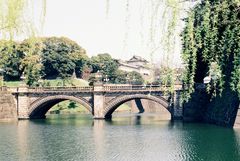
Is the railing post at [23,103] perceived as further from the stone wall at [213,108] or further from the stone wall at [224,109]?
the stone wall at [224,109]

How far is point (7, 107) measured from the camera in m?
72.0

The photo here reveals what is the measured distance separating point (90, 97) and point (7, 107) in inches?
579

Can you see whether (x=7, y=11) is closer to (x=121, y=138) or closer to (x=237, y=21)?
(x=237, y=21)

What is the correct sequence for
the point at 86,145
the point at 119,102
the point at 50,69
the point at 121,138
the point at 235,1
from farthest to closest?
the point at 50,69 < the point at 119,102 < the point at 121,138 < the point at 86,145 < the point at 235,1

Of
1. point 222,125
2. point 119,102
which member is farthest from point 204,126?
point 119,102

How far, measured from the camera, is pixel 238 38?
440 inches

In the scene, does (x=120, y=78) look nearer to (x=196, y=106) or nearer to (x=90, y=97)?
(x=90, y=97)

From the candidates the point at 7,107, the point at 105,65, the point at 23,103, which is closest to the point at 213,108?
the point at 23,103

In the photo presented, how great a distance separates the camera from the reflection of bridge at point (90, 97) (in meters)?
70.4

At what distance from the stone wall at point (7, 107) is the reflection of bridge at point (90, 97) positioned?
1335mm

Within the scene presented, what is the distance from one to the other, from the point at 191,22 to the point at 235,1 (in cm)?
144

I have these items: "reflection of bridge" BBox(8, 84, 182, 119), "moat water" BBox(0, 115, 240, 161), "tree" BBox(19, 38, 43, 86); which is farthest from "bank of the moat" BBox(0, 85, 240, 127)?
"tree" BBox(19, 38, 43, 86)

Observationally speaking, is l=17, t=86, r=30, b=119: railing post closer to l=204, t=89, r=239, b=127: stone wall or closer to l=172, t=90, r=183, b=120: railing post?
l=172, t=90, r=183, b=120: railing post

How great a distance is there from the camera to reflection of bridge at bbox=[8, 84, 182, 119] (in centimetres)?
7038
